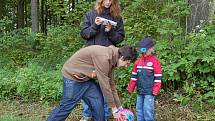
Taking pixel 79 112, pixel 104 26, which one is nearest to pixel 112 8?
pixel 104 26

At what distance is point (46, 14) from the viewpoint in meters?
25.1

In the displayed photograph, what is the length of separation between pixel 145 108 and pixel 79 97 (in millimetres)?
1236

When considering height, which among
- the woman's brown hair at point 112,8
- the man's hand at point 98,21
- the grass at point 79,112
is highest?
the woman's brown hair at point 112,8

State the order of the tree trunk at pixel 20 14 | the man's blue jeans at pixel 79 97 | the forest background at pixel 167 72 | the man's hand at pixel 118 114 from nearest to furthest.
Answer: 1. the man's hand at pixel 118 114
2. the man's blue jeans at pixel 79 97
3. the forest background at pixel 167 72
4. the tree trunk at pixel 20 14

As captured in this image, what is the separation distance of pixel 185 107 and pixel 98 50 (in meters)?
2.76

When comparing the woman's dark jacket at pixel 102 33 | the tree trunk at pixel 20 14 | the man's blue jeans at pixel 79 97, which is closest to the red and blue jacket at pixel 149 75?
the woman's dark jacket at pixel 102 33

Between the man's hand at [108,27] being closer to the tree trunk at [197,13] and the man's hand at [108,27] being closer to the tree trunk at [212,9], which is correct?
the tree trunk at [197,13]

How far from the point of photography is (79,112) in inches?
265

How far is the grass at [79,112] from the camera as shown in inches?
246

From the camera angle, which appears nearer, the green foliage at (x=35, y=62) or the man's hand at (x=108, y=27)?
the man's hand at (x=108, y=27)

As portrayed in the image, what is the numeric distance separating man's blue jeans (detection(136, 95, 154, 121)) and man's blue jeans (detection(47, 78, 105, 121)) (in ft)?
3.15

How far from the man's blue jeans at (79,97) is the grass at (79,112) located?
1660 millimetres

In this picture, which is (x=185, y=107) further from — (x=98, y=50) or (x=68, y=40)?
(x=68, y=40)

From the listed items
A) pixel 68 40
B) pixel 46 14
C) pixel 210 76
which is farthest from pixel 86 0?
pixel 46 14
